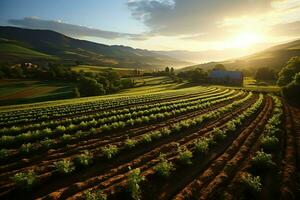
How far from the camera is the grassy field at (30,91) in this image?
68.2m

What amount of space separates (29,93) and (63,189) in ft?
240

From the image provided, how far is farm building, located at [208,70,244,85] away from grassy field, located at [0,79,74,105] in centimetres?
7306

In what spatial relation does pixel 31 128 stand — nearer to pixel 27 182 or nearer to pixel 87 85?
pixel 27 182

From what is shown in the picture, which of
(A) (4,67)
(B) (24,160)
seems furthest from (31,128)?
(A) (4,67)

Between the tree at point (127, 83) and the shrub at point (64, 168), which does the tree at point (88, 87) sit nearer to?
the tree at point (127, 83)

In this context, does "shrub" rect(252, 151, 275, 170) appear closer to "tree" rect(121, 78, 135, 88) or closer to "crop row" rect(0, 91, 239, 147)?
"crop row" rect(0, 91, 239, 147)

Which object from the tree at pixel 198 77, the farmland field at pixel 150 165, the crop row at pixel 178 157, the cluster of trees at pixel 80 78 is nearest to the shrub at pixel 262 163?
the farmland field at pixel 150 165

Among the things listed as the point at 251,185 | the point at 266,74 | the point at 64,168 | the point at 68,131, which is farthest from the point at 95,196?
the point at 266,74

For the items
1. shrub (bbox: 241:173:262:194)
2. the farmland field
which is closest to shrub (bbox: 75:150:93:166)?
the farmland field

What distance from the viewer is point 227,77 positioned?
117 m

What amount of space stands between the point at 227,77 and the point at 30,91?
298 ft

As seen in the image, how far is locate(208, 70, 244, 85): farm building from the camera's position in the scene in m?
112

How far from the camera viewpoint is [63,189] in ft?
37.0

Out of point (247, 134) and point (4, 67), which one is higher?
point (4, 67)
